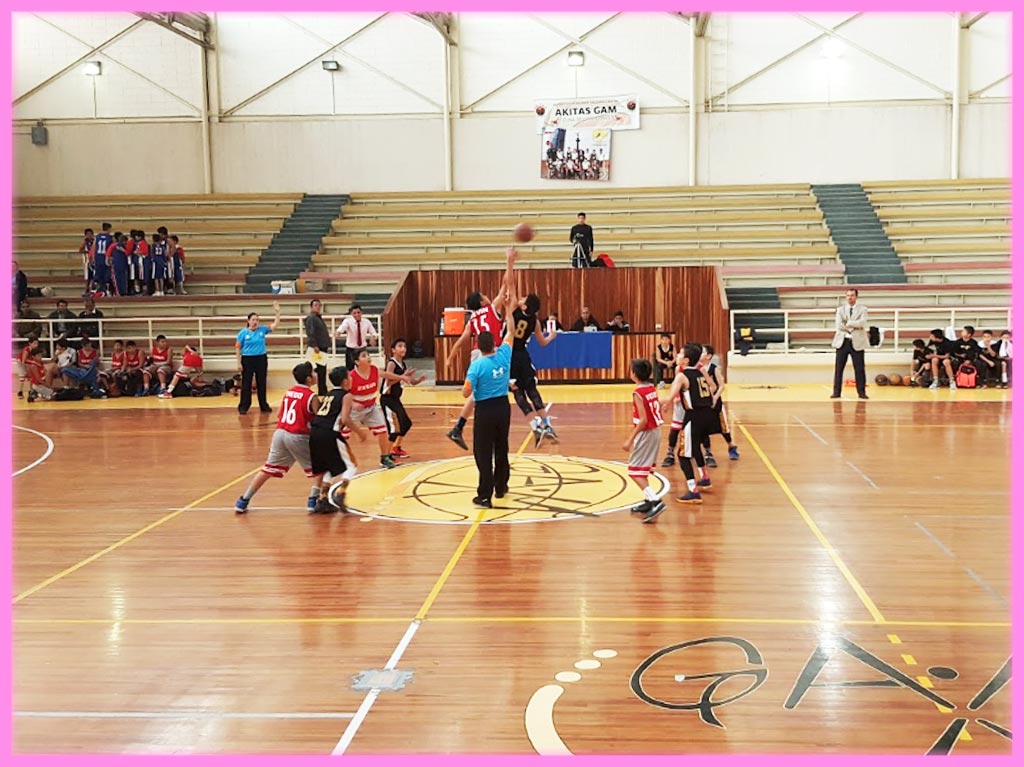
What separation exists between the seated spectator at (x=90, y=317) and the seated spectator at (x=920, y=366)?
16.0 meters

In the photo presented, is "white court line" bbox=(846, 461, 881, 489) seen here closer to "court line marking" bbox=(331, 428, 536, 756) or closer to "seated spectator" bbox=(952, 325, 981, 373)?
"court line marking" bbox=(331, 428, 536, 756)

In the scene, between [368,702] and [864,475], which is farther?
[864,475]

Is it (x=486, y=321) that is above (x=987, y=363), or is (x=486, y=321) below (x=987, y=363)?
above

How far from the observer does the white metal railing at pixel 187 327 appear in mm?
20109

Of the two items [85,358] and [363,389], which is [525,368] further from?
[85,358]

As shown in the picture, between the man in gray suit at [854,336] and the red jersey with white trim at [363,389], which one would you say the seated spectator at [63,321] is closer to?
the red jersey with white trim at [363,389]

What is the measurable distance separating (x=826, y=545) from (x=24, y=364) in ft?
54.3

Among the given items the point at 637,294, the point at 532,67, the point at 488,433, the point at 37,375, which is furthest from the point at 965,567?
the point at 532,67

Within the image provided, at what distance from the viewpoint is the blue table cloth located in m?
19.2

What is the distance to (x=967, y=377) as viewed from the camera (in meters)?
17.5

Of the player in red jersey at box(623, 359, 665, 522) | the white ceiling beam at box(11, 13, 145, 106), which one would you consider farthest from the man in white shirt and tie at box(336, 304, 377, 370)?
the white ceiling beam at box(11, 13, 145, 106)

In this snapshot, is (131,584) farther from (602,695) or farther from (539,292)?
(539,292)

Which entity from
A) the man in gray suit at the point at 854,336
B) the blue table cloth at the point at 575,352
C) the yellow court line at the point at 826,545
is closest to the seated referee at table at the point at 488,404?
the yellow court line at the point at 826,545

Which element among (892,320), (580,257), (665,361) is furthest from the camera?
(580,257)
